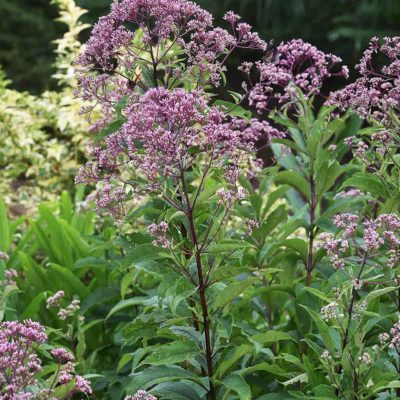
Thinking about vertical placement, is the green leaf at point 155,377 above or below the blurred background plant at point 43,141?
above

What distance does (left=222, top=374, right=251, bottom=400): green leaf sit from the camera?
2334mm

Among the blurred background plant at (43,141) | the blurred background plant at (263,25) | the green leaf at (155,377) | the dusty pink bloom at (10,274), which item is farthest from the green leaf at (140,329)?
the blurred background plant at (263,25)

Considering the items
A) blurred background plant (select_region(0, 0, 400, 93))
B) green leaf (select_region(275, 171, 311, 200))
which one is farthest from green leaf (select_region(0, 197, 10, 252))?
blurred background plant (select_region(0, 0, 400, 93))

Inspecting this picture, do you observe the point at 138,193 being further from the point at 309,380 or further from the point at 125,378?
the point at 125,378

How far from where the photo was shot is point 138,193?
244 cm

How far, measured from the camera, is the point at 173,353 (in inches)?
93.7

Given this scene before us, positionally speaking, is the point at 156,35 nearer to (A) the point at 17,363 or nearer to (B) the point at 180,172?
(B) the point at 180,172

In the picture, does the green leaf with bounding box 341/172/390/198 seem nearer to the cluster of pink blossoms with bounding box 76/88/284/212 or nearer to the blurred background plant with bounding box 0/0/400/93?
the cluster of pink blossoms with bounding box 76/88/284/212

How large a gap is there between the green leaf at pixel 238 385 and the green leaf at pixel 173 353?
0.12m

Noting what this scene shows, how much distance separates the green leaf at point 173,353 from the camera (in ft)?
7.66

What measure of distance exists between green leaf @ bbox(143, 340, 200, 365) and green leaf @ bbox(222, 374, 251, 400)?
0.41 ft

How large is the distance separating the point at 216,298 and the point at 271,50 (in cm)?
87

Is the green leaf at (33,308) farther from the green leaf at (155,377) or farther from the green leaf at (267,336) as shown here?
the green leaf at (267,336)

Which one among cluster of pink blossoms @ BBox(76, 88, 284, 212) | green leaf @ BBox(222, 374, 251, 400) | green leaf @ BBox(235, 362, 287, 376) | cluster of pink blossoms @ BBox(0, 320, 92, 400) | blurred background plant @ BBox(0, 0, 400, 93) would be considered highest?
cluster of pink blossoms @ BBox(76, 88, 284, 212)
